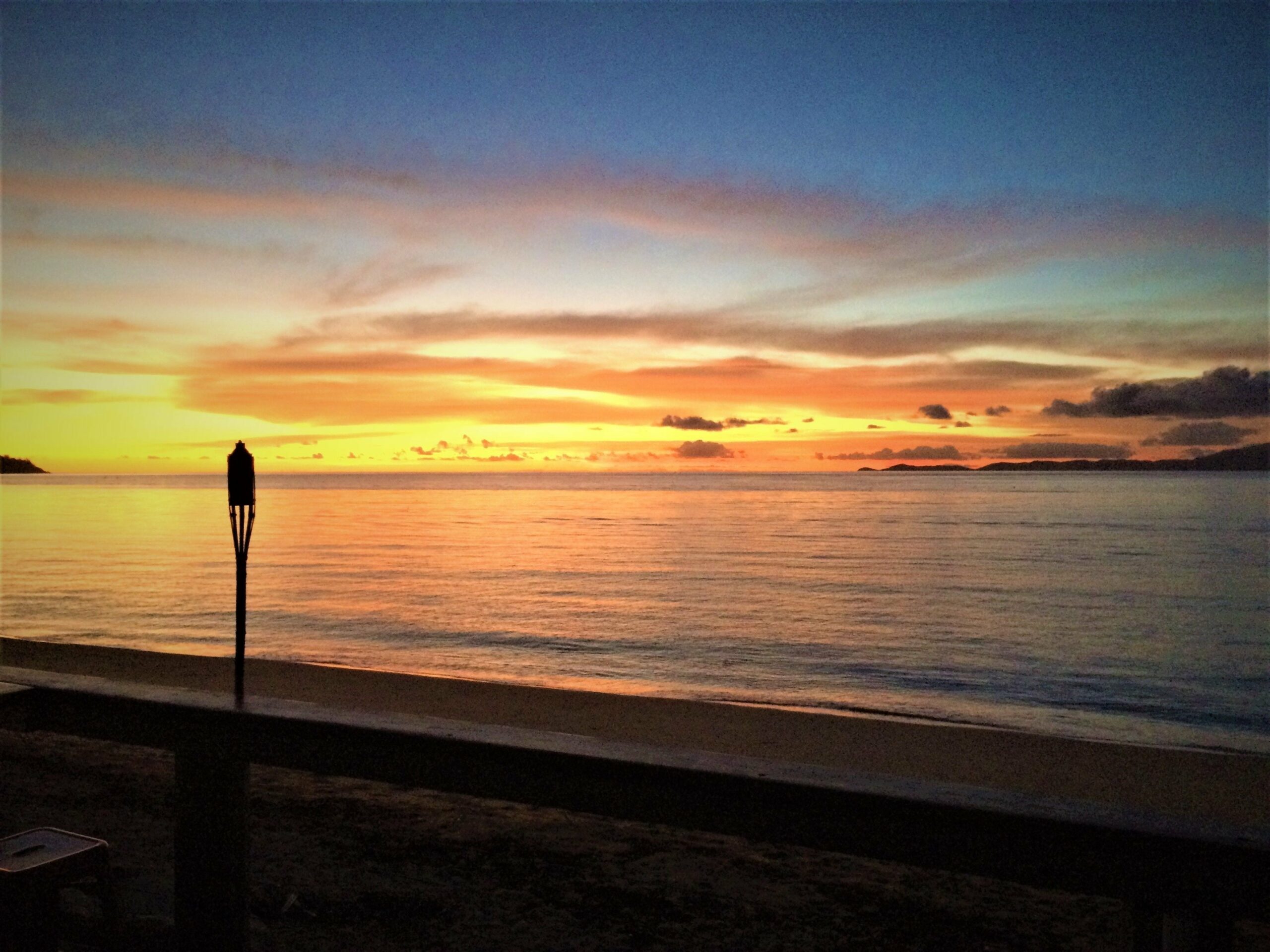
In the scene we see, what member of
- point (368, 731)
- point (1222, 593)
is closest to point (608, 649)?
point (368, 731)

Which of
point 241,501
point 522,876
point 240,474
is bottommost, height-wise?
point 522,876

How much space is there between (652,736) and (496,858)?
15.3 ft

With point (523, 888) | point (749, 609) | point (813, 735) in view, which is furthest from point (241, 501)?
point (749, 609)

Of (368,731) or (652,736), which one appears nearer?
(368,731)

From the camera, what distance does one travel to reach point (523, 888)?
4.77m

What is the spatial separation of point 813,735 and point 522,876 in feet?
18.8

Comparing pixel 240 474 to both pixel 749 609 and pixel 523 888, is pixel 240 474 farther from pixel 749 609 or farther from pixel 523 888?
pixel 749 609

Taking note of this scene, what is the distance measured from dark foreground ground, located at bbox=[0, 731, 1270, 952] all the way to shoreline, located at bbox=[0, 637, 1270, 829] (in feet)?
5.38

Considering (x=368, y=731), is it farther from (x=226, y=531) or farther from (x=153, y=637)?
(x=226, y=531)

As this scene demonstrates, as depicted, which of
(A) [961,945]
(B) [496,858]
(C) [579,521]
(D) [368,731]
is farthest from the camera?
(C) [579,521]

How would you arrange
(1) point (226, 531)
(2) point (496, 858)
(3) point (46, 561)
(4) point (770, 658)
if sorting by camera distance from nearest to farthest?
(2) point (496, 858) < (4) point (770, 658) < (3) point (46, 561) < (1) point (226, 531)

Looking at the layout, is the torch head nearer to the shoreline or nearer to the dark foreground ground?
the dark foreground ground

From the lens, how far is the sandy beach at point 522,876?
13.9 ft

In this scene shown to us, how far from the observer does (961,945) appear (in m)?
4.27
